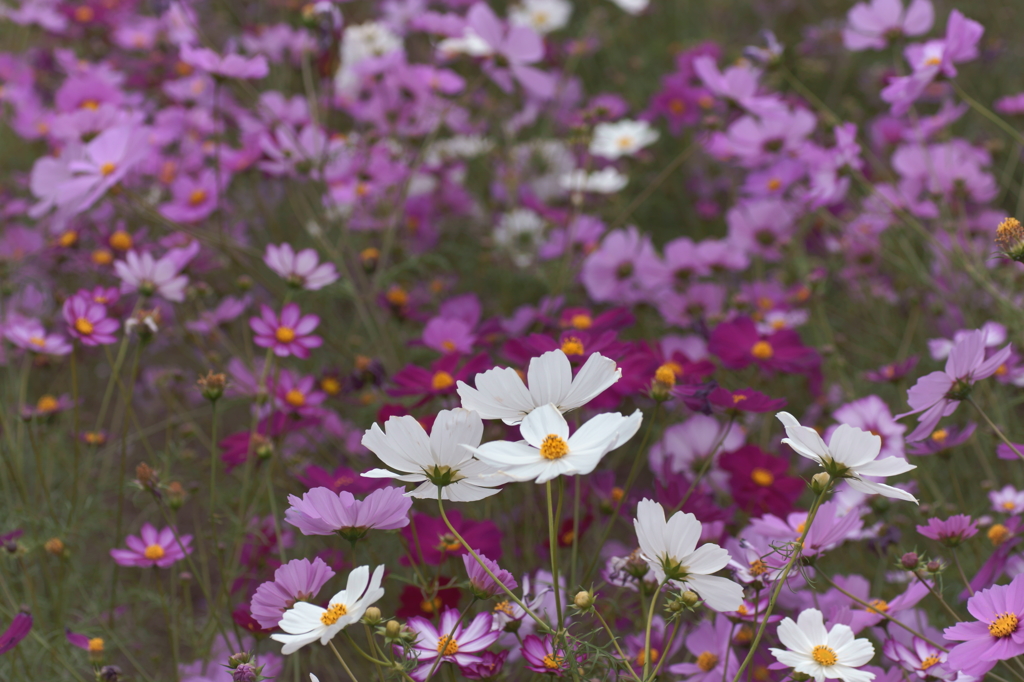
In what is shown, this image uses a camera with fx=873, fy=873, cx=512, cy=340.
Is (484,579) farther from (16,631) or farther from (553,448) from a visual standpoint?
(16,631)

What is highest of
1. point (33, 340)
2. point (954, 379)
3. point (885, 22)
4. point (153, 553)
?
point (885, 22)

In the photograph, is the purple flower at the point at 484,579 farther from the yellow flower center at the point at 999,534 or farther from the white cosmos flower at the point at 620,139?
the white cosmos flower at the point at 620,139

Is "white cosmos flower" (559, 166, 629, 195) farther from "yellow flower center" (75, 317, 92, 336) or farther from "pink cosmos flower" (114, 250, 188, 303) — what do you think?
"yellow flower center" (75, 317, 92, 336)


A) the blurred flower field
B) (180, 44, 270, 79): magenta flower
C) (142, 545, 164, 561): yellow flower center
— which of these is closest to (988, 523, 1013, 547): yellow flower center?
the blurred flower field

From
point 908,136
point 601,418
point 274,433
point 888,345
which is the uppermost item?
point 601,418

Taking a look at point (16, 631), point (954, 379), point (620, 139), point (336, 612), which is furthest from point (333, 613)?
point (620, 139)

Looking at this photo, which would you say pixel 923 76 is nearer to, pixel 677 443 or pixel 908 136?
pixel 677 443


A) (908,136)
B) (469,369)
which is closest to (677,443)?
(469,369)

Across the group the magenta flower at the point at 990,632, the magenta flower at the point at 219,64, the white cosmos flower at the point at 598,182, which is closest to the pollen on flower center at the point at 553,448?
the magenta flower at the point at 990,632
